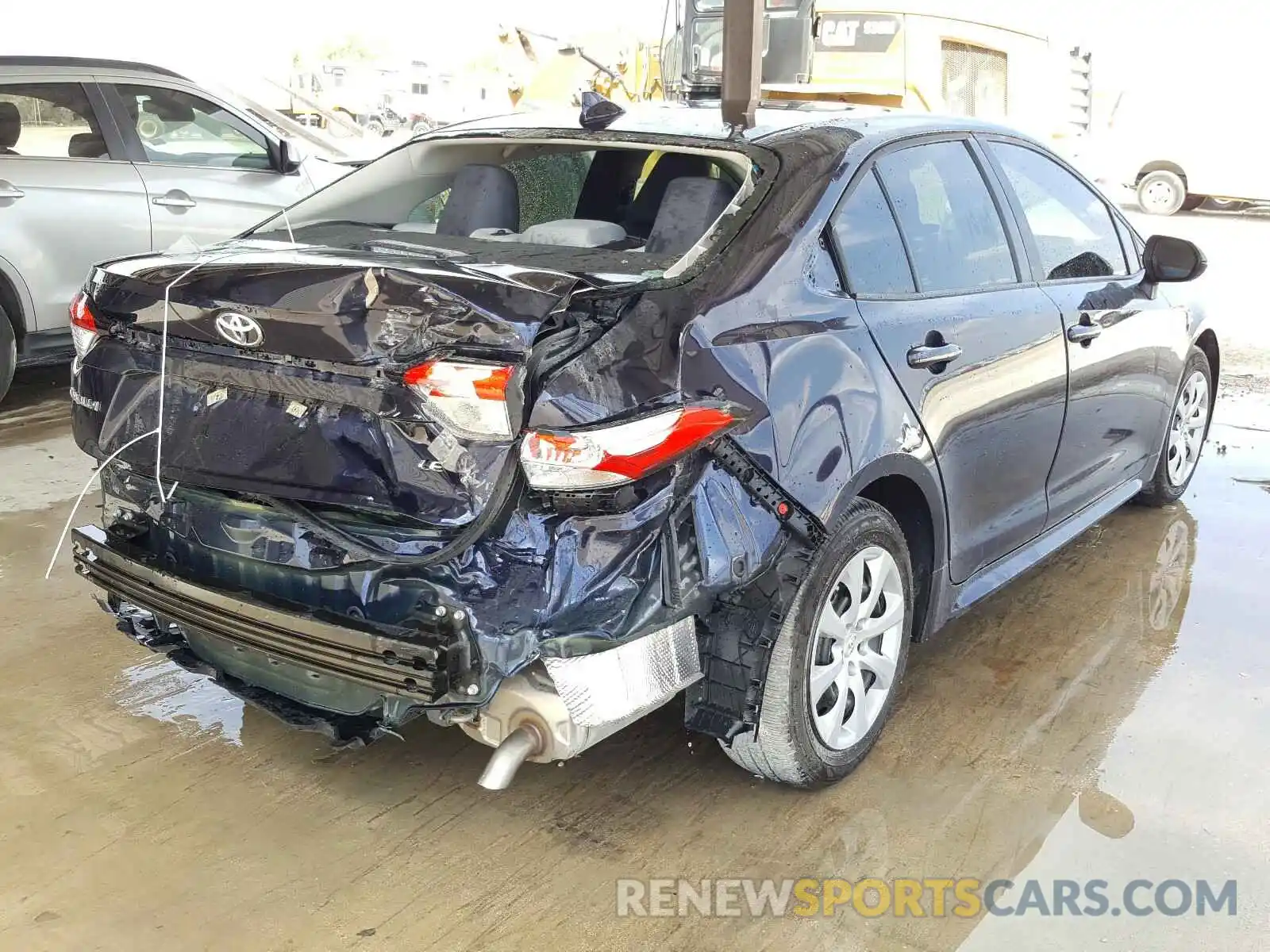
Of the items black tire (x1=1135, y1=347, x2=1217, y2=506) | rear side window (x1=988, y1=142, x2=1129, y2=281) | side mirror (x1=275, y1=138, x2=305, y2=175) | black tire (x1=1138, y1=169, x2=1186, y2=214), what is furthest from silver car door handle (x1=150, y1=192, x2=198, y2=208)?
black tire (x1=1138, y1=169, x2=1186, y2=214)

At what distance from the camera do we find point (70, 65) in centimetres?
592

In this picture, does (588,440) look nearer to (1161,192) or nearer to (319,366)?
(319,366)

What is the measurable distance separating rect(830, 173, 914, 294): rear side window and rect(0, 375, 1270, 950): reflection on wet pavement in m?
1.22

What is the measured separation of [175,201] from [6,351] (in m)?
1.21

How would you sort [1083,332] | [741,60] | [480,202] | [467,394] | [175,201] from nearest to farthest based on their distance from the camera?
1. [467,394]
2. [480,202]
3. [1083,332]
4. [741,60]
5. [175,201]

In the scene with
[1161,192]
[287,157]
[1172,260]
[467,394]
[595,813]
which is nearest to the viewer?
[467,394]

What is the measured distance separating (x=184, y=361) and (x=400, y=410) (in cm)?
57

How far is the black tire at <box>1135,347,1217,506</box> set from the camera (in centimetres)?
461

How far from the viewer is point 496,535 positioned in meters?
2.18

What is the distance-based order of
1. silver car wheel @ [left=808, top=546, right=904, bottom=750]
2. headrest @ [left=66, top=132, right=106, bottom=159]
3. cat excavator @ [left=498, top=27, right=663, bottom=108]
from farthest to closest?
cat excavator @ [left=498, top=27, right=663, bottom=108] → headrest @ [left=66, top=132, right=106, bottom=159] → silver car wheel @ [left=808, top=546, right=904, bottom=750]

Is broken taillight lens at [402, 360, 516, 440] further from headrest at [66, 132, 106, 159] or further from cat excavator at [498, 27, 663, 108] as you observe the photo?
cat excavator at [498, 27, 663, 108]

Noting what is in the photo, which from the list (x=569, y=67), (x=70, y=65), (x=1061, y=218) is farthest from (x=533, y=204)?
(x=569, y=67)

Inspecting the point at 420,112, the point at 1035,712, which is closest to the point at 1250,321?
the point at 1035,712

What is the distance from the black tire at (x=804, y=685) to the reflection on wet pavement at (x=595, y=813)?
0.37 ft
